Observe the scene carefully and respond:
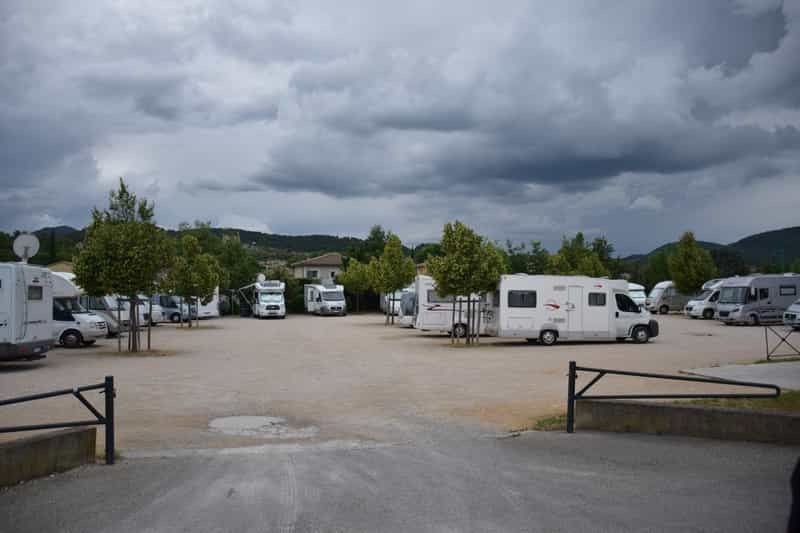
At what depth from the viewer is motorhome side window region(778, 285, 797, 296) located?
37906 mm

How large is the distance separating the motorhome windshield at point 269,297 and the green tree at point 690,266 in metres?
28.4

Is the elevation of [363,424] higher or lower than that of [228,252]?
lower

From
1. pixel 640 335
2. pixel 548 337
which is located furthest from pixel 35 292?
pixel 640 335

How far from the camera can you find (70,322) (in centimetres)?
2553

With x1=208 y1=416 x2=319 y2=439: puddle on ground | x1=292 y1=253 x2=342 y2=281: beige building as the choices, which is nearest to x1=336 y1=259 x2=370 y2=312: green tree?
x1=292 y1=253 x2=342 y2=281: beige building

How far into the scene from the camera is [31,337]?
1888cm

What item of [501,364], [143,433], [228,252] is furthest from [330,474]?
[228,252]

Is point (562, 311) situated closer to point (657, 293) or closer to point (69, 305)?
point (69, 305)

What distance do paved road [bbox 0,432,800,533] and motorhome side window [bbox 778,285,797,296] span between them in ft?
110

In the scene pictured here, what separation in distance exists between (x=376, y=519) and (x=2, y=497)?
11.1 feet

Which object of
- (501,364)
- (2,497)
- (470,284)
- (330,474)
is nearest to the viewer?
(2,497)

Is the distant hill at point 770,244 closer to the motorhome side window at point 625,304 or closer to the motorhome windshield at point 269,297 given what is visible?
the motorhome windshield at point 269,297

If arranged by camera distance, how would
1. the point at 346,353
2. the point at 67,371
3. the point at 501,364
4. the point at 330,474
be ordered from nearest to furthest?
1. the point at 330,474
2. the point at 67,371
3. the point at 501,364
4. the point at 346,353

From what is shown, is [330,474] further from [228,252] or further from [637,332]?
[228,252]
